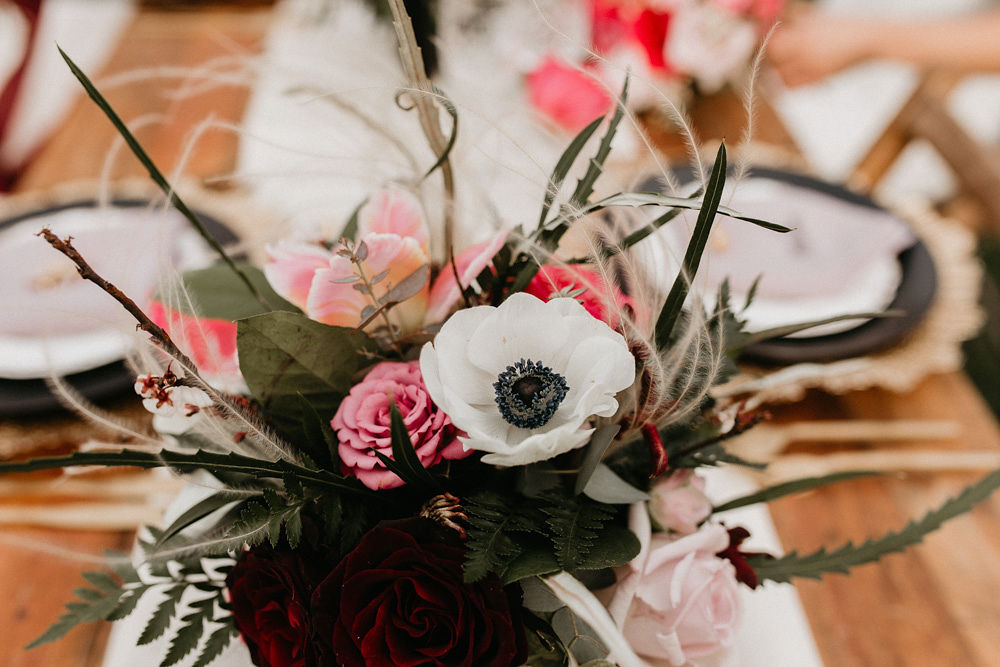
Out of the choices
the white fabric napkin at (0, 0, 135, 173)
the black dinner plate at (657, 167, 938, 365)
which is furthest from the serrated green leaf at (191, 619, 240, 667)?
the white fabric napkin at (0, 0, 135, 173)

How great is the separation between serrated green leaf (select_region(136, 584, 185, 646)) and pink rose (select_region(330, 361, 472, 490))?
0.13 metres

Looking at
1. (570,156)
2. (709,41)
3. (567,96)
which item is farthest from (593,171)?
(709,41)

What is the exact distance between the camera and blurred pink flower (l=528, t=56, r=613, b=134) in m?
0.99

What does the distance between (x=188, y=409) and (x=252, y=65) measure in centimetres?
22

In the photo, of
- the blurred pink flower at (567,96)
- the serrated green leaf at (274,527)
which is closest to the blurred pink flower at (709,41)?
the blurred pink flower at (567,96)

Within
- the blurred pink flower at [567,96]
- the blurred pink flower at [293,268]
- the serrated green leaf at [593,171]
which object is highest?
the blurred pink flower at [567,96]

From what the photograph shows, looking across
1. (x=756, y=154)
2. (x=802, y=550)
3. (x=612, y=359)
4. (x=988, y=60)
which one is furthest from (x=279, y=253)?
(x=988, y=60)

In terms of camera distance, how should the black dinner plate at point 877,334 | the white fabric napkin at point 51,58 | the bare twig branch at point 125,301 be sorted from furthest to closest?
the white fabric napkin at point 51,58 < the black dinner plate at point 877,334 < the bare twig branch at point 125,301

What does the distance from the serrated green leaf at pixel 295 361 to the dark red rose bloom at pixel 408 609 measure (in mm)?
83

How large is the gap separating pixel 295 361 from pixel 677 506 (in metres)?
0.22

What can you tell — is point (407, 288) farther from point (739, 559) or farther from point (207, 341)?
point (739, 559)

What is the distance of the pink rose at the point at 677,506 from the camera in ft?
1.25

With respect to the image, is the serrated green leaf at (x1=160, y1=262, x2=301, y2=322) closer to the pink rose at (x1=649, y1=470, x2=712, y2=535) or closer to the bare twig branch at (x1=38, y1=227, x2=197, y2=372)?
the bare twig branch at (x1=38, y1=227, x2=197, y2=372)

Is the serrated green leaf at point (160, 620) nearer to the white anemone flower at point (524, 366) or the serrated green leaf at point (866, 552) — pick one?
the white anemone flower at point (524, 366)
